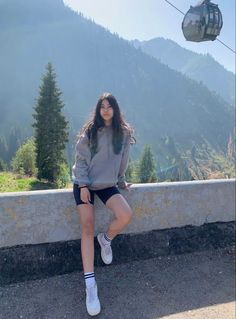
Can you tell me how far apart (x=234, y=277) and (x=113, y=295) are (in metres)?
1.19

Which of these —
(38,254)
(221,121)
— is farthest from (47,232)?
(221,121)

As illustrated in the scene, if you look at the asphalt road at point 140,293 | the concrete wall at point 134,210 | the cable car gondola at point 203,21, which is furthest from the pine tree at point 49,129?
the asphalt road at point 140,293

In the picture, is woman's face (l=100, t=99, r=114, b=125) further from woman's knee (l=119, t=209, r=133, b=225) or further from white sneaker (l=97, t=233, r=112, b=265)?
white sneaker (l=97, t=233, r=112, b=265)

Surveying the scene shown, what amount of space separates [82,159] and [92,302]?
3.48 feet

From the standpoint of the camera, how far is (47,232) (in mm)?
3104

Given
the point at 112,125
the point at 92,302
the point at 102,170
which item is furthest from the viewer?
the point at 112,125

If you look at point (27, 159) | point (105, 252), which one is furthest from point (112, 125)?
point (27, 159)

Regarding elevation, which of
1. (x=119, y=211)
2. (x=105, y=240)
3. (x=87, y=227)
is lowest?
(x=105, y=240)

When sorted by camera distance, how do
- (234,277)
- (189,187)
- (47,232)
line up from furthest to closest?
(189,187) → (234,277) → (47,232)

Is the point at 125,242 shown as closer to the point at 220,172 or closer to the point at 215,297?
the point at 215,297

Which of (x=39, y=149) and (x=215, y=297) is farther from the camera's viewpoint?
(x=39, y=149)

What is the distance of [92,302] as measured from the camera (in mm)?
2650

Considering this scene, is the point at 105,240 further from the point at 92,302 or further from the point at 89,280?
the point at 92,302

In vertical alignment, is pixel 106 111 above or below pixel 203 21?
below
